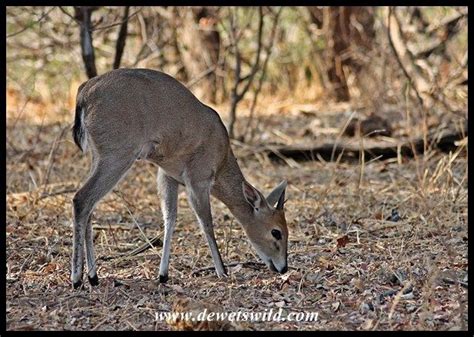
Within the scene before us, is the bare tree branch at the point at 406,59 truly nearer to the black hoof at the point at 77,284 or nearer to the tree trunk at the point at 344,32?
the tree trunk at the point at 344,32

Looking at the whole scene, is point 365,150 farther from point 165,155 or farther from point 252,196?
point 165,155

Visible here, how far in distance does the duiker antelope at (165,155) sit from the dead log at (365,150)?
8.95 ft

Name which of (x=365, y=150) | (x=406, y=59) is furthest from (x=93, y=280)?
(x=406, y=59)

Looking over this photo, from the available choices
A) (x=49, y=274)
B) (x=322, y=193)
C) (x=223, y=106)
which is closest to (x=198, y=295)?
(x=49, y=274)

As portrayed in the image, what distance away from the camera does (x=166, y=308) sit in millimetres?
5199

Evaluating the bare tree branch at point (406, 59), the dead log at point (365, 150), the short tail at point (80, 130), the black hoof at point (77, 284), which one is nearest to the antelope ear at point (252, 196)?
the short tail at point (80, 130)

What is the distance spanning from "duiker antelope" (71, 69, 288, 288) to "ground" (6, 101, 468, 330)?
22 cm

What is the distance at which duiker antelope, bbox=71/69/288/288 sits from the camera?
5.59m

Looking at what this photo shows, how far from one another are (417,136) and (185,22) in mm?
3907

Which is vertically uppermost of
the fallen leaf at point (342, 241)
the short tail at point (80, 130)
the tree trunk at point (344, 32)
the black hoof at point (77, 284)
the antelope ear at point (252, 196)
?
the tree trunk at point (344, 32)

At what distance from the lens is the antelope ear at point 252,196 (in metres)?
6.28

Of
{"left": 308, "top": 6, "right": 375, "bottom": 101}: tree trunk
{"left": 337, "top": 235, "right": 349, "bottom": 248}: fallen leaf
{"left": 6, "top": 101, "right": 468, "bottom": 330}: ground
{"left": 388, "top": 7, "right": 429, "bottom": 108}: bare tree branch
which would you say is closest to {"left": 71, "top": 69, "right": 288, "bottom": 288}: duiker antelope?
{"left": 6, "top": 101, "right": 468, "bottom": 330}: ground

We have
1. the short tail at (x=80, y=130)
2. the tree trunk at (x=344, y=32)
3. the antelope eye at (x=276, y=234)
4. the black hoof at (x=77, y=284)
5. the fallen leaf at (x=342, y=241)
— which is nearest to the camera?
the black hoof at (x=77, y=284)

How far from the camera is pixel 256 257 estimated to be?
21.3 ft
